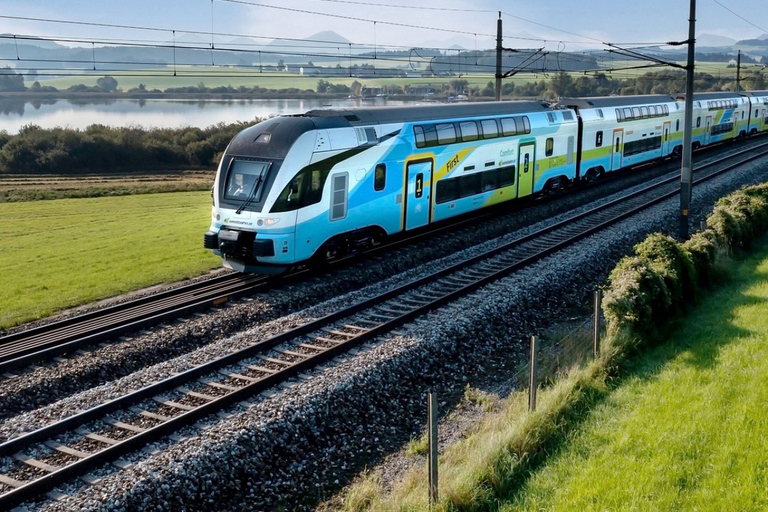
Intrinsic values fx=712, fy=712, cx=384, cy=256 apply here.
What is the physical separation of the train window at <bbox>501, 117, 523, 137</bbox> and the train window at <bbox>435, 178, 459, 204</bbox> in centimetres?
320

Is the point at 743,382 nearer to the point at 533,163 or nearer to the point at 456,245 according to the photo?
the point at 456,245

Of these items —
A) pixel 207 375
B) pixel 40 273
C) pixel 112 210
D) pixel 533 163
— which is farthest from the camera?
pixel 112 210

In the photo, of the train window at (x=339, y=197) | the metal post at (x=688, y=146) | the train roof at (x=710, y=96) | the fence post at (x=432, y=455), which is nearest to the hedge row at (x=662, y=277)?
the metal post at (x=688, y=146)

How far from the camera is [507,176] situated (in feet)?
83.1

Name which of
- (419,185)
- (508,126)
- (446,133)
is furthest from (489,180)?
(419,185)

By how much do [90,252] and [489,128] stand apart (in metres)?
13.9

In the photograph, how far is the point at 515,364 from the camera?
45.4 feet

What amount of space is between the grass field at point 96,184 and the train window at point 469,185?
90.2 ft

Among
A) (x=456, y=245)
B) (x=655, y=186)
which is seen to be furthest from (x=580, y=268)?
(x=655, y=186)

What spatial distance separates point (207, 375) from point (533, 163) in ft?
58.4

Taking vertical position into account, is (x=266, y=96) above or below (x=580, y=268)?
above

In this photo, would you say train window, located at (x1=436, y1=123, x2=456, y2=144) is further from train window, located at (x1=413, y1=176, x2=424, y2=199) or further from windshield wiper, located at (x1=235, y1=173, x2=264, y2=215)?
windshield wiper, located at (x1=235, y1=173, x2=264, y2=215)

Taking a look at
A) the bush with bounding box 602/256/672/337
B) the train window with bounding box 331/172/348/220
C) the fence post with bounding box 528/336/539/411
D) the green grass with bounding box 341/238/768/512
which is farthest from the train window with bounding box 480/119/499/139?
the fence post with bounding box 528/336/539/411

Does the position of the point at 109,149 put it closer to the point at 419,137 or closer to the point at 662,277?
the point at 419,137
